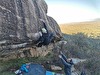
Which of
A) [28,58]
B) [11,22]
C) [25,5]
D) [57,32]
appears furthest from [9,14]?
[57,32]

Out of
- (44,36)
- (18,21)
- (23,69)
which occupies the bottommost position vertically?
(23,69)

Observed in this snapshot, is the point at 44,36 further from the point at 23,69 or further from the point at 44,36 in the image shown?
the point at 23,69

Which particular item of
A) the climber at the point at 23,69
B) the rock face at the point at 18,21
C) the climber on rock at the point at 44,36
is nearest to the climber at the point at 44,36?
the climber on rock at the point at 44,36

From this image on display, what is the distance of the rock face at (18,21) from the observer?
15.0 m

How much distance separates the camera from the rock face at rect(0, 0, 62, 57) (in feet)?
49.3

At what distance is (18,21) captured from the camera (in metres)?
15.7

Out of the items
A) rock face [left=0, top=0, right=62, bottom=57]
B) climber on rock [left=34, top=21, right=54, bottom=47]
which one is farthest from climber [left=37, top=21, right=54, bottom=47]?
rock face [left=0, top=0, right=62, bottom=57]

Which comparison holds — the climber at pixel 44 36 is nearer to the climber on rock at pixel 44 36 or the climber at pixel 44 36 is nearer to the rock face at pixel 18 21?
the climber on rock at pixel 44 36

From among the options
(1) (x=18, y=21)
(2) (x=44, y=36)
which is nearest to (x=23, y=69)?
(2) (x=44, y=36)

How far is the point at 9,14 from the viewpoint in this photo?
49.8 feet

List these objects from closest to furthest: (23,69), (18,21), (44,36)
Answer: (18,21) < (23,69) < (44,36)

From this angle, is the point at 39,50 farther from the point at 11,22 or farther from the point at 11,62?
the point at 11,22

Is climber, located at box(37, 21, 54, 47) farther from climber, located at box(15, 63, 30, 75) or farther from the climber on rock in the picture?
climber, located at box(15, 63, 30, 75)

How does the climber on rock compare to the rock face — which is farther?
the climber on rock
